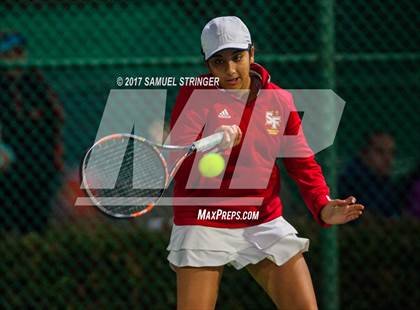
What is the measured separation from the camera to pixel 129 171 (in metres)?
3.84

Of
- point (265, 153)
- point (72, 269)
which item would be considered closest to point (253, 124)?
point (265, 153)

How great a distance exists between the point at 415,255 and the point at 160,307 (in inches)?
65.1

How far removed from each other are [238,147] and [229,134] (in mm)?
221

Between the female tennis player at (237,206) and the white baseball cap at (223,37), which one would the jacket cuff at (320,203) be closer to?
the female tennis player at (237,206)

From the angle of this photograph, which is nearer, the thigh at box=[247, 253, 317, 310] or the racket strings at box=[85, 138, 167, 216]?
the racket strings at box=[85, 138, 167, 216]

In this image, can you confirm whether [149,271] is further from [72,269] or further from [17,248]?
[17,248]

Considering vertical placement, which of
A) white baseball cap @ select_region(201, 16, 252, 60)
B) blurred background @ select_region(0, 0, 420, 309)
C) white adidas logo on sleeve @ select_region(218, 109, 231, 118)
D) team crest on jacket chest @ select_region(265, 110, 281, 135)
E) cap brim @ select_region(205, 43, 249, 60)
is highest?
white baseball cap @ select_region(201, 16, 252, 60)

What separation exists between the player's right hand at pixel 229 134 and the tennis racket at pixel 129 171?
0.08ft

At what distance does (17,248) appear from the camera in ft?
18.8

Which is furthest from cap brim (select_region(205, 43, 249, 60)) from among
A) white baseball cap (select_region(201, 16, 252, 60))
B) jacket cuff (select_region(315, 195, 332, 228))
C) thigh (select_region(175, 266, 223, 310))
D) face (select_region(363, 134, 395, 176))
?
face (select_region(363, 134, 395, 176))

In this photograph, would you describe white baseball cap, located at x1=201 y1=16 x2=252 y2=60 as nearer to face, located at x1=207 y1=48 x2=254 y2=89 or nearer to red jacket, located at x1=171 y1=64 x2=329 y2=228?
face, located at x1=207 y1=48 x2=254 y2=89

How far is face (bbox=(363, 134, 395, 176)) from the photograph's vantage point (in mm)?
6152

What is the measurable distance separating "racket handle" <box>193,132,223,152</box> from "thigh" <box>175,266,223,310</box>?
0.56 m

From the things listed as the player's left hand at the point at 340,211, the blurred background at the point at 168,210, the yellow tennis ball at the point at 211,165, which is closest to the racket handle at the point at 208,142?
the yellow tennis ball at the point at 211,165
